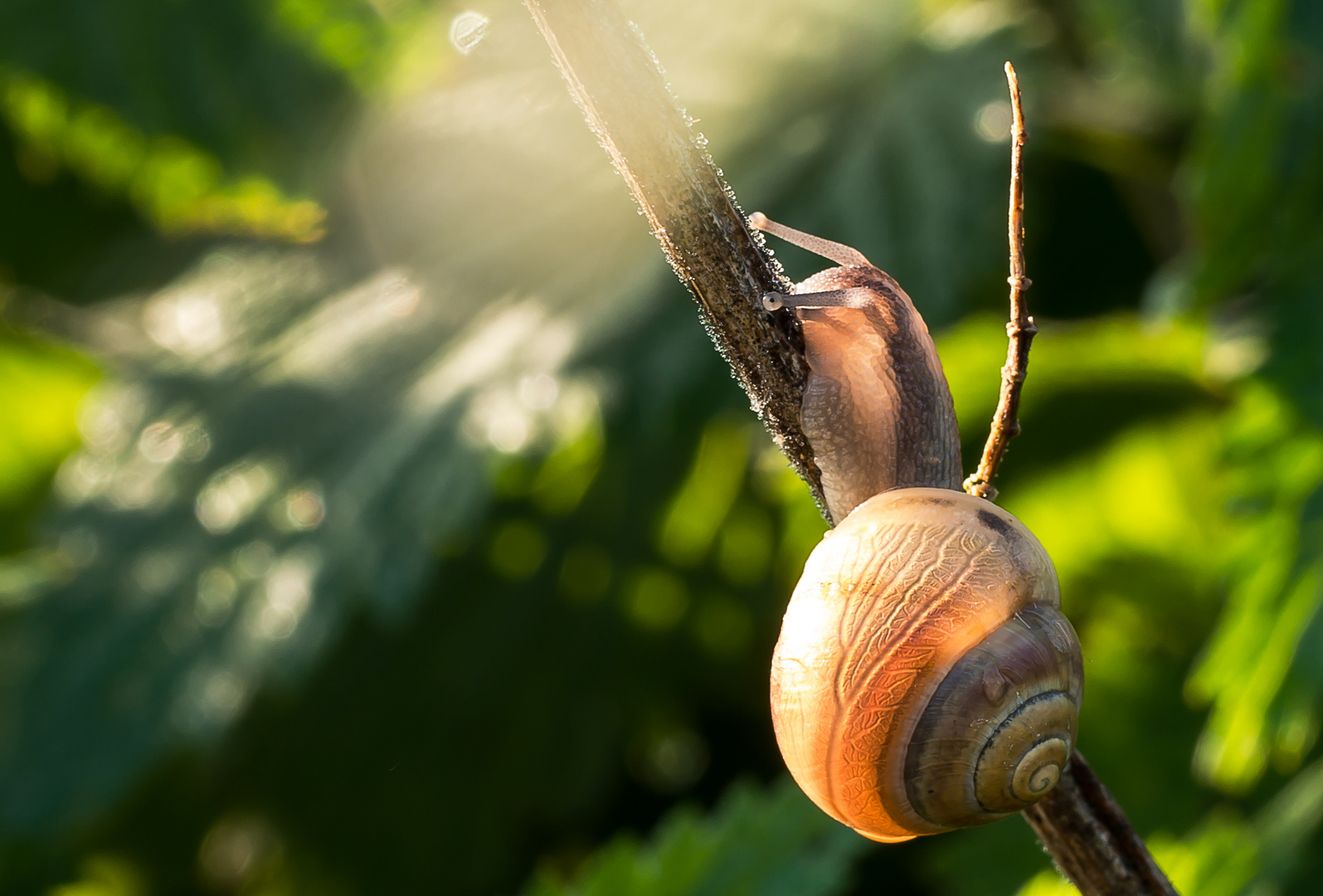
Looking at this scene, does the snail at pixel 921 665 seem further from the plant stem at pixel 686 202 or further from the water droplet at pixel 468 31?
the water droplet at pixel 468 31

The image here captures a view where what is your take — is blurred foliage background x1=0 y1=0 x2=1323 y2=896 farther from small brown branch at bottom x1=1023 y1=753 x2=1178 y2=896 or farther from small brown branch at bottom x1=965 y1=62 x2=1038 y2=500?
small brown branch at bottom x1=965 y1=62 x2=1038 y2=500

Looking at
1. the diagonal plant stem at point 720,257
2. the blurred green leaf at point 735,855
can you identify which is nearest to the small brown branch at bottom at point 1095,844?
the diagonal plant stem at point 720,257

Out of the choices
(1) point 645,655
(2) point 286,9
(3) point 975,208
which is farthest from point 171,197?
(3) point 975,208

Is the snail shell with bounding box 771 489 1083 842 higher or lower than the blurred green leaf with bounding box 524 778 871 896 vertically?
higher

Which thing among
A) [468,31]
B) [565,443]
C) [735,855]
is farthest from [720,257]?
[565,443]

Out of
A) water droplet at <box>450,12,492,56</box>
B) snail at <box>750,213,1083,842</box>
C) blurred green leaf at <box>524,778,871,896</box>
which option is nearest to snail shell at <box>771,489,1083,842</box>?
snail at <box>750,213,1083,842</box>

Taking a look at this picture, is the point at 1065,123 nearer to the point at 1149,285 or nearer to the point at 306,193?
the point at 1149,285
